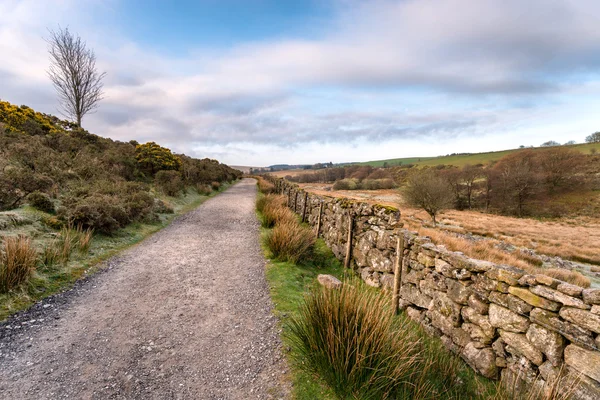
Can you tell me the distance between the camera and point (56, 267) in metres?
5.95

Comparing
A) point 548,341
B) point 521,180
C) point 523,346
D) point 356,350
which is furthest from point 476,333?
point 521,180

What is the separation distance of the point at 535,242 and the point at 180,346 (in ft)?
99.4

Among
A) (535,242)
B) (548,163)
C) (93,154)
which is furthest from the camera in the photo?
(548,163)

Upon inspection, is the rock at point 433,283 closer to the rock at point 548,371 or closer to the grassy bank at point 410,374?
the grassy bank at point 410,374

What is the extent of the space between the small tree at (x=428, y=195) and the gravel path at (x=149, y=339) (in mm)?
27581

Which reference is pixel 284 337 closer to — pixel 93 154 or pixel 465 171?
pixel 93 154

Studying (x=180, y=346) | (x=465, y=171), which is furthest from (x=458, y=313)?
(x=465, y=171)

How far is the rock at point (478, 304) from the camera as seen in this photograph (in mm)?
3902

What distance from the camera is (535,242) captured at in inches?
930

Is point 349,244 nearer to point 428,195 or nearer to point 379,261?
point 379,261

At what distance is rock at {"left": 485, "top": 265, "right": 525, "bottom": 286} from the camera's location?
353cm

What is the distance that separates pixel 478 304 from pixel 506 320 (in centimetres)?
42

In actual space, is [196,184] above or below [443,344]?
above

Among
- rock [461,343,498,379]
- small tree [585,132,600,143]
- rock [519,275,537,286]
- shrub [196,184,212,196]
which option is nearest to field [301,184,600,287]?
rock [461,343,498,379]
